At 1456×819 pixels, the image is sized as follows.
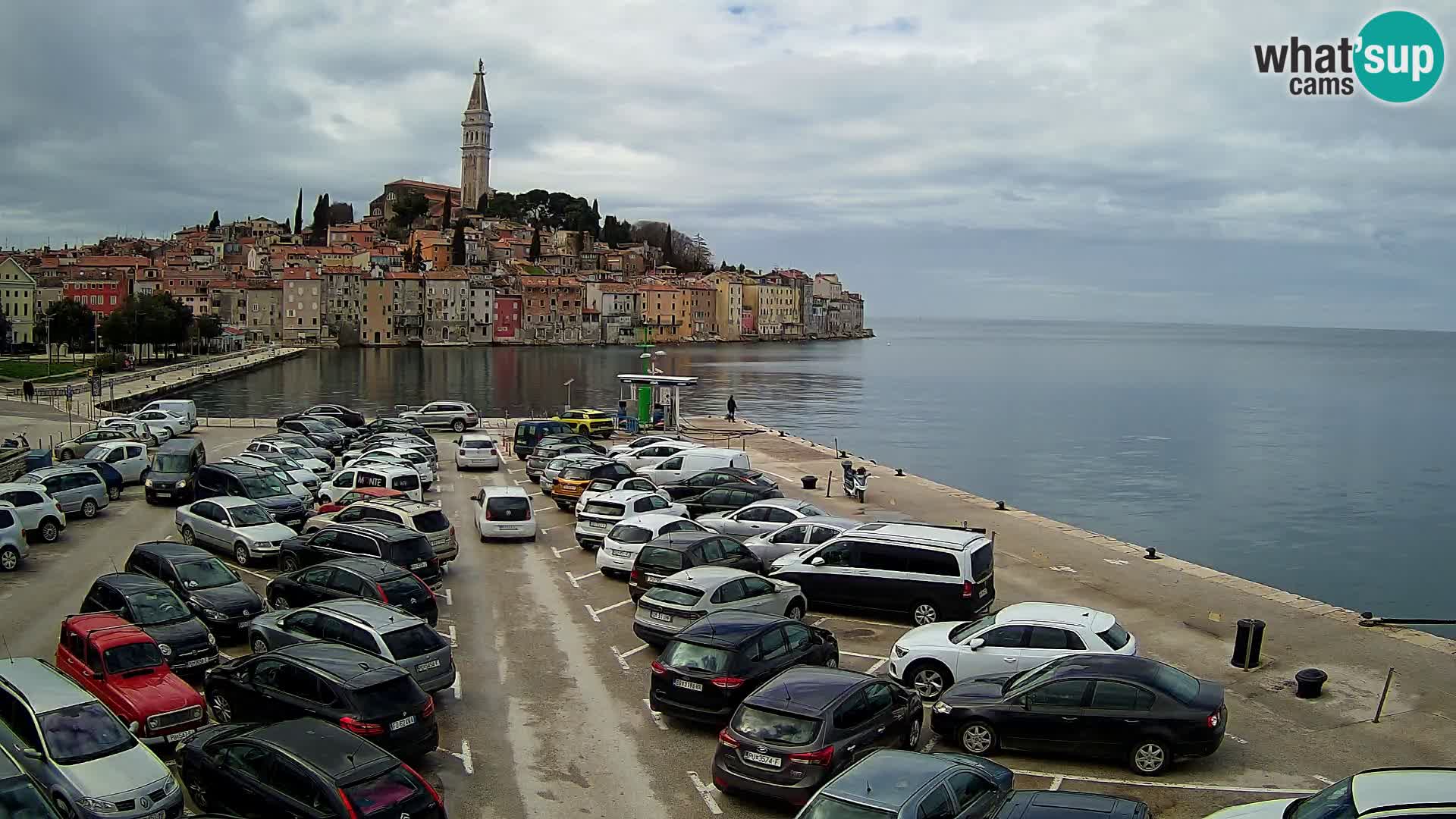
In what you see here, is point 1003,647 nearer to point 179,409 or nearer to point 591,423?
point 591,423

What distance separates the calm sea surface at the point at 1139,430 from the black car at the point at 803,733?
85.2ft

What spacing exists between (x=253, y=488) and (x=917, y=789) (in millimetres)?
19043

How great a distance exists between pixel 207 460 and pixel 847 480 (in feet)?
61.6

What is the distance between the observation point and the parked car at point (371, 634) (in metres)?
12.0

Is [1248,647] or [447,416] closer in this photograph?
[1248,647]

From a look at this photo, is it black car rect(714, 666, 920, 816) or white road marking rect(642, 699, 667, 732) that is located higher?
black car rect(714, 666, 920, 816)

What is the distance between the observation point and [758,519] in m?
21.4

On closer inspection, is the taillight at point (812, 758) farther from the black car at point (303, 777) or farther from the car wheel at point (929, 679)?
the car wheel at point (929, 679)

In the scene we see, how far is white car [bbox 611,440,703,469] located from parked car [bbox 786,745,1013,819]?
21414 millimetres

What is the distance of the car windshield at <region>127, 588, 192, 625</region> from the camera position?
1308 cm

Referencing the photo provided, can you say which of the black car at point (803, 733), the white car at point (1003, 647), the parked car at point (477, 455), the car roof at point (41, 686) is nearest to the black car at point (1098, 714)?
the black car at point (803, 733)

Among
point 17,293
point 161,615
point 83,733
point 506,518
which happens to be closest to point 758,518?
point 506,518

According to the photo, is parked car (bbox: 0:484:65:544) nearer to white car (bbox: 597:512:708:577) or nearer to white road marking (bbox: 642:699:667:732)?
white car (bbox: 597:512:708:577)

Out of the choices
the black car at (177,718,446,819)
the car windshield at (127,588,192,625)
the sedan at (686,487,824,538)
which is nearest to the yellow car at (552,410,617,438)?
the sedan at (686,487,824,538)
